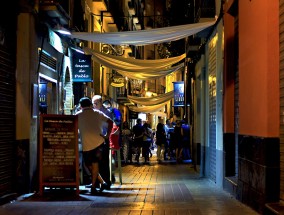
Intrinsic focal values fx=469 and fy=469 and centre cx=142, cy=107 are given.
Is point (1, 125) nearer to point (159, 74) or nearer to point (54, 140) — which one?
point (54, 140)

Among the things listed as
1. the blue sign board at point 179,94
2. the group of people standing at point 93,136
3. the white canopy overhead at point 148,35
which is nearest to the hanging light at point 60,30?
the white canopy overhead at point 148,35

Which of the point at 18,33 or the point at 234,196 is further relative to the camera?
the point at 18,33

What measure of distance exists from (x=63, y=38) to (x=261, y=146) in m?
8.60

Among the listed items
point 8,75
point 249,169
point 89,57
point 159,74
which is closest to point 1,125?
point 8,75

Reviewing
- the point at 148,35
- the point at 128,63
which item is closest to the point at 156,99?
the point at 128,63

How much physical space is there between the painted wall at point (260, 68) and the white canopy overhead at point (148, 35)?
3.27 meters

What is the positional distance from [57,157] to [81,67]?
24.1 feet

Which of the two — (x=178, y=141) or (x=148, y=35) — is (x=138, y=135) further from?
(x=148, y=35)

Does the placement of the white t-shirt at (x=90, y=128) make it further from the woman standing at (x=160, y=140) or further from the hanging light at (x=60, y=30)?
the woman standing at (x=160, y=140)

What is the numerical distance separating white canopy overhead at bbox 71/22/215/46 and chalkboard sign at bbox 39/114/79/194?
11.3 ft

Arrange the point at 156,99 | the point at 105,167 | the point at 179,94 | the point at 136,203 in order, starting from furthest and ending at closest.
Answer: the point at 156,99, the point at 179,94, the point at 105,167, the point at 136,203

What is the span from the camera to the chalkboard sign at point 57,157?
9297 millimetres

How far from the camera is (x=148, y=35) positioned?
11.9 m

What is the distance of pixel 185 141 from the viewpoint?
22047 mm
